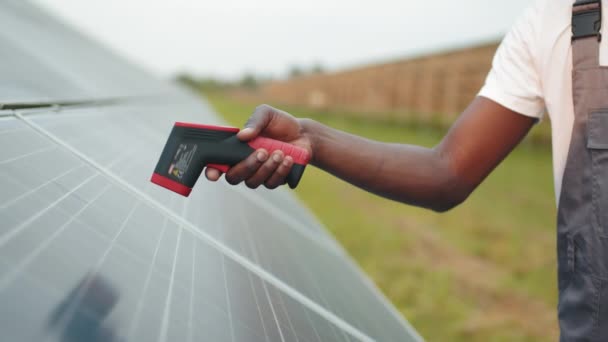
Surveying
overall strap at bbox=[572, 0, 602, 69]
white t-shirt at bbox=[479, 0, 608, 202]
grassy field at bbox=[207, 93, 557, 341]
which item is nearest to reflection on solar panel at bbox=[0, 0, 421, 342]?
white t-shirt at bbox=[479, 0, 608, 202]

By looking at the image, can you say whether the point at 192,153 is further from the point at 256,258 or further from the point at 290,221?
the point at 290,221

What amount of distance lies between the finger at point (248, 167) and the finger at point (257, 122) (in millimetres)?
47

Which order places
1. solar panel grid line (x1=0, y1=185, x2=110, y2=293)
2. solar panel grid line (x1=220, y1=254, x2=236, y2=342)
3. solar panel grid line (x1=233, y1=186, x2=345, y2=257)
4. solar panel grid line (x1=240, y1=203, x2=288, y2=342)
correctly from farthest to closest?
solar panel grid line (x1=233, y1=186, x2=345, y2=257) → solar panel grid line (x1=240, y1=203, x2=288, y2=342) → solar panel grid line (x1=220, y1=254, x2=236, y2=342) → solar panel grid line (x1=0, y1=185, x2=110, y2=293)

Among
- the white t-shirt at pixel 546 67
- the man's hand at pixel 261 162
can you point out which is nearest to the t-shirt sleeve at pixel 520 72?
the white t-shirt at pixel 546 67

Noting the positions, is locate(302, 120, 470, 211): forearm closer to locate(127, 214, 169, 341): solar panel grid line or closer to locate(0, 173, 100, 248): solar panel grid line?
locate(127, 214, 169, 341): solar panel grid line

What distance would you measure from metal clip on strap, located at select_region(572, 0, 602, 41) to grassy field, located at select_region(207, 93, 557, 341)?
3.01m

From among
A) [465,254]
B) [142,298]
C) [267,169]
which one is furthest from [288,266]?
[465,254]

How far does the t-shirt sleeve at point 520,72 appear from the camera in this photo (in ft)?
5.19

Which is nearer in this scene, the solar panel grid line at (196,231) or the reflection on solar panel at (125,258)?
the reflection on solar panel at (125,258)

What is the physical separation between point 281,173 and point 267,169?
1.6 inches

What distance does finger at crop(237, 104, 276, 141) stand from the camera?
1.41 metres

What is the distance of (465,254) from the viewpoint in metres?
6.18

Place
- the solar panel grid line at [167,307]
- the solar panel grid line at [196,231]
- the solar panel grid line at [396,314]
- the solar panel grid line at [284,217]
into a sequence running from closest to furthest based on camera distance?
the solar panel grid line at [167,307] < the solar panel grid line at [196,231] < the solar panel grid line at [396,314] < the solar panel grid line at [284,217]

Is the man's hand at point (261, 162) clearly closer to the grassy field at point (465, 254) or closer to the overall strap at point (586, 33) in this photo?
the overall strap at point (586, 33)
